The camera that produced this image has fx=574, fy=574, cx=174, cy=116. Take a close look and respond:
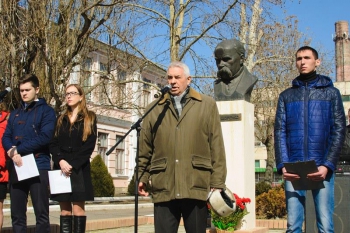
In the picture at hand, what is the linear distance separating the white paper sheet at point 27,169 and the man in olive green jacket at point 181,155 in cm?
207

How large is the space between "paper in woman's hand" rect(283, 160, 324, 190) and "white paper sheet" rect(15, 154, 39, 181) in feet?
10.0

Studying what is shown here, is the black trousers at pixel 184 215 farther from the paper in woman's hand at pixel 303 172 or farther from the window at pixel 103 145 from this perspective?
the window at pixel 103 145

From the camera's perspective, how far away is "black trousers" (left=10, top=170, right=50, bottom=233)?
6789mm

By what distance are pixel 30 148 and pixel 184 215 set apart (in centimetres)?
263

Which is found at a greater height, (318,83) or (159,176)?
(318,83)

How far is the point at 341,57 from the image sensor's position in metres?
84.4

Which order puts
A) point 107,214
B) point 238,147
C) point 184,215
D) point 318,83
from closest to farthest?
point 184,215 → point 318,83 → point 238,147 → point 107,214

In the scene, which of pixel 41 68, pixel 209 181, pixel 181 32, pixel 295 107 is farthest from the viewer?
pixel 181 32

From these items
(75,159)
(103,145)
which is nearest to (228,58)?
(75,159)

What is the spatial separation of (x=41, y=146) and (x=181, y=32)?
10.4 meters

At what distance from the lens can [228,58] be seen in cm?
963

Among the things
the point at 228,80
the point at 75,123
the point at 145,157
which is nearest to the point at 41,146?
the point at 75,123

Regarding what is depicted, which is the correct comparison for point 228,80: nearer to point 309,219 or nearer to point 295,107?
point 309,219

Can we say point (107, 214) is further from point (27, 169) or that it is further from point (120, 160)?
point (120, 160)
